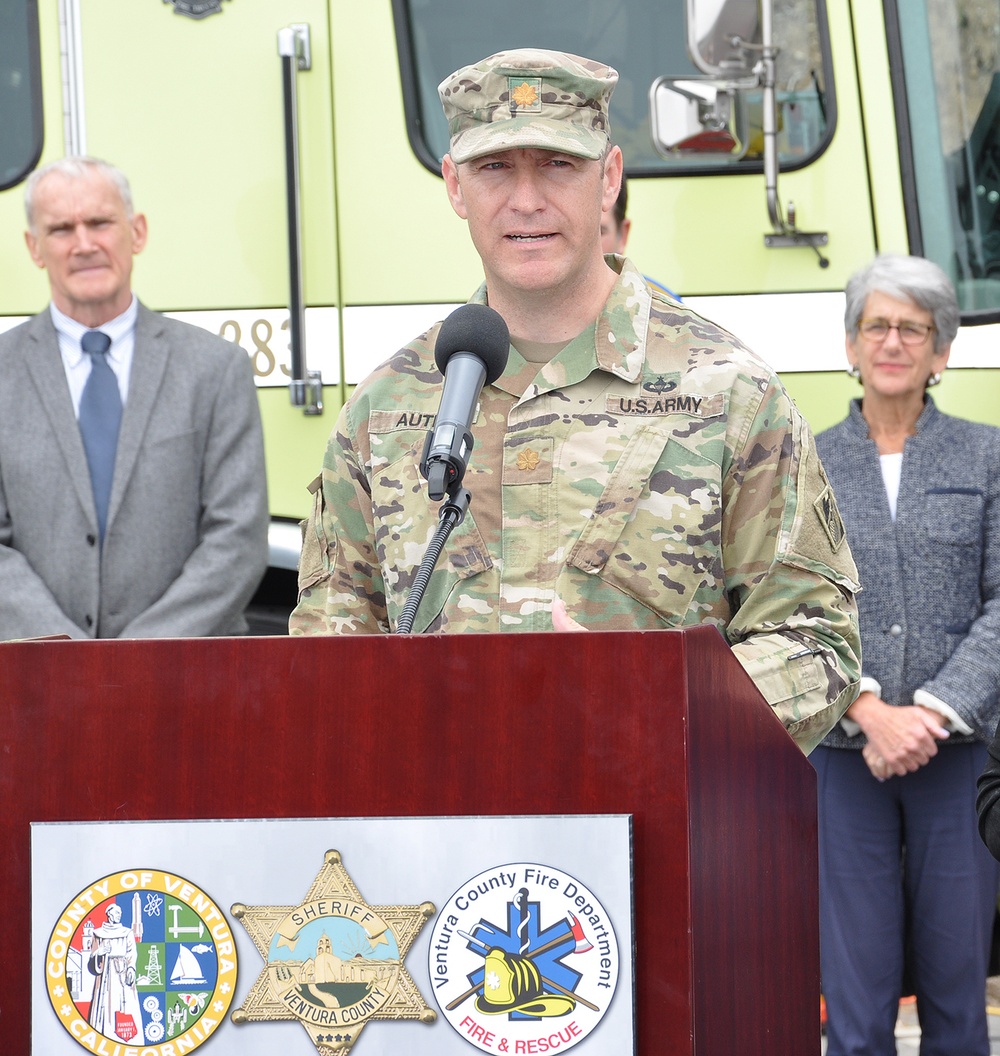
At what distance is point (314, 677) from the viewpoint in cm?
140

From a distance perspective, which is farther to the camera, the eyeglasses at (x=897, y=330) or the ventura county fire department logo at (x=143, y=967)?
the eyeglasses at (x=897, y=330)

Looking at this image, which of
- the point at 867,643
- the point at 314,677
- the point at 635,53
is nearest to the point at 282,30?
the point at 635,53

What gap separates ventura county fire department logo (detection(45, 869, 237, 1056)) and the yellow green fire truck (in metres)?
2.10

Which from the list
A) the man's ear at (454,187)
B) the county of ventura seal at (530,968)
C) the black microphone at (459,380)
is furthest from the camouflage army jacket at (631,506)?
the county of ventura seal at (530,968)

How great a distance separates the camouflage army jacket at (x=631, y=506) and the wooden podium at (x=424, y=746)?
0.53 meters

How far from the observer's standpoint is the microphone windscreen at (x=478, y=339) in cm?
170

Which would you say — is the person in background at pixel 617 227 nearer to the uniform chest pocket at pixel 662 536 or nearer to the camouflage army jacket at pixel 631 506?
the camouflage army jacket at pixel 631 506

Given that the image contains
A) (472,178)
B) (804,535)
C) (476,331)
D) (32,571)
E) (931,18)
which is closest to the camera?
(476,331)

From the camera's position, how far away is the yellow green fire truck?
336cm

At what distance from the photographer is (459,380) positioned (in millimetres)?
1632

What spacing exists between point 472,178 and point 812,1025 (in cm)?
112

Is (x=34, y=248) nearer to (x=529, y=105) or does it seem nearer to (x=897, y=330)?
(x=529, y=105)

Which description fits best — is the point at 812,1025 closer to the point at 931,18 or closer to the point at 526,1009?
the point at 526,1009

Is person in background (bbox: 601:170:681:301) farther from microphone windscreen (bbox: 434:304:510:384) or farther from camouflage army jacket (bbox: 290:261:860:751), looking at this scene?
microphone windscreen (bbox: 434:304:510:384)
